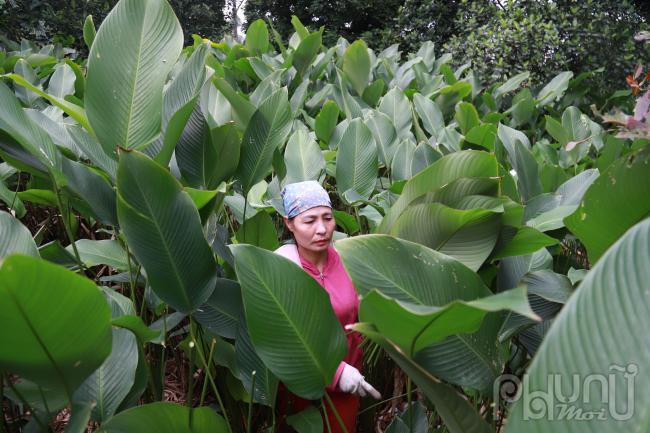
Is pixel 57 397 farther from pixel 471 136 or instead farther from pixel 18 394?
pixel 471 136

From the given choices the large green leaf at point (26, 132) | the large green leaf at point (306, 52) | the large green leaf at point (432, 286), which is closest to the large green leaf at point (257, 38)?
the large green leaf at point (306, 52)

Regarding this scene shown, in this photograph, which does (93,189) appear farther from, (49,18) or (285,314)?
(49,18)

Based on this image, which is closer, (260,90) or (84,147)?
(84,147)

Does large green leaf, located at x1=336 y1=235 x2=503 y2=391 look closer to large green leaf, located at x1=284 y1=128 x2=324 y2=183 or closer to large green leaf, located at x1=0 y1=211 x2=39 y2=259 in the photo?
large green leaf, located at x1=0 y1=211 x2=39 y2=259

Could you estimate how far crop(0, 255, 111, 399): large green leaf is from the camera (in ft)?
1.88

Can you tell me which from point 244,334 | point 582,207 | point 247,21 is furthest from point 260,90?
point 247,21

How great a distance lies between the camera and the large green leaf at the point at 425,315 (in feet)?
1.84

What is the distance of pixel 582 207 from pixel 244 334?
1.74 ft

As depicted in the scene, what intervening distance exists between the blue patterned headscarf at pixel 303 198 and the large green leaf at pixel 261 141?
0.09 meters

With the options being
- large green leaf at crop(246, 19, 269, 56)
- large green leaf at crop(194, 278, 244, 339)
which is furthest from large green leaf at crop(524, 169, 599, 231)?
large green leaf at crop(246, 19, 269, 56)

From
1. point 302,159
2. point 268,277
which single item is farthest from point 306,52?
point 268,277

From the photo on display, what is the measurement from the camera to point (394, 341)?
0.66m

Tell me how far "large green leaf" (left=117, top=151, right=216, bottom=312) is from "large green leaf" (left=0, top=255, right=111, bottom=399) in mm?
205

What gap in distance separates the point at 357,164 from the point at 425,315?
998mm
